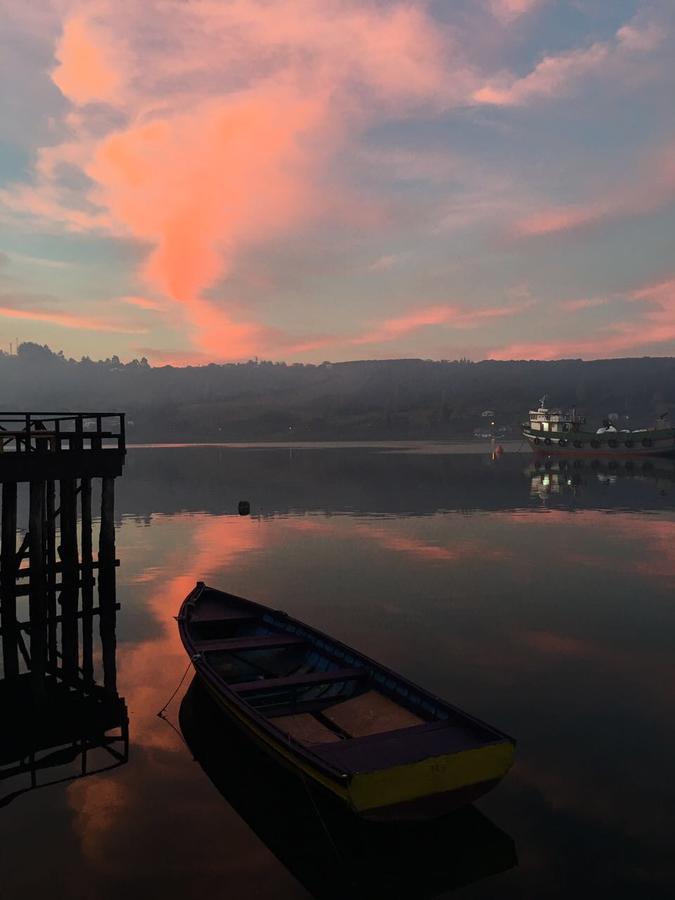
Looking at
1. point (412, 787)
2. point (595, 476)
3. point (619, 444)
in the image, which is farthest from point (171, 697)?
point (619, 444)

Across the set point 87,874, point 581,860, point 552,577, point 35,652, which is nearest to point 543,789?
point 581,860

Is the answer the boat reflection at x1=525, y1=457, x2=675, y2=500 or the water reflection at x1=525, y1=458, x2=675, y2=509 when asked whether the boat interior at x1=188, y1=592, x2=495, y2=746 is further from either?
the boat reflection at x1=525, y1=457, x2=675, y2=500

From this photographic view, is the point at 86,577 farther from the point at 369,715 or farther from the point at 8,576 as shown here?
the point at 369,715

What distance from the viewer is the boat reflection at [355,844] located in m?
11.4

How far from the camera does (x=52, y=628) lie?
78.6 feet

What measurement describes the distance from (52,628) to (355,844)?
15.6 m

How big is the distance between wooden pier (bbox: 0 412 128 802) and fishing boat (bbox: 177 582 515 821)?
325 cm

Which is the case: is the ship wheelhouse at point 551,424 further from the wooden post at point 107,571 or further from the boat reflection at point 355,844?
the boat reflection at point 355,844

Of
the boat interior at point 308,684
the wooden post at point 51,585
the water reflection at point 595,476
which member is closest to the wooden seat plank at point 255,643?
the boat interior at point 308,684

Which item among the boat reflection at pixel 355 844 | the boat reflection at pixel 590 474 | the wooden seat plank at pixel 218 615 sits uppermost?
the wooden seat plank at pixel 218 615

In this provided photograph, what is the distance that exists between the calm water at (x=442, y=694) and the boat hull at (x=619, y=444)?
8327 cm

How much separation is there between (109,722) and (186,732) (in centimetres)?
220

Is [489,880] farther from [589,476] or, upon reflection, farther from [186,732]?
[589,476]

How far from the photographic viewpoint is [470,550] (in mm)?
40719
